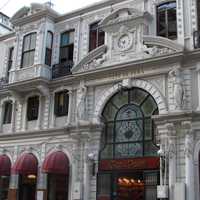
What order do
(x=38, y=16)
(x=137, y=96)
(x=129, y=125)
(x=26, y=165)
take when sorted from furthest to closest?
(x=38, y=16) < (x=26, y=165) < (x=137, y=96) < (x=129, y=125)

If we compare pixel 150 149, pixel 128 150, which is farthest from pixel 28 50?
pixel 150 149

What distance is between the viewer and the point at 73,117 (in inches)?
916

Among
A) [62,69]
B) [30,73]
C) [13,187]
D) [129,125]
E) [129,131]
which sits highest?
[62,69]

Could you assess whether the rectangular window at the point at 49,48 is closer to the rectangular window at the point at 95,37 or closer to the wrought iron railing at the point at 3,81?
the rectangular window at the point at 95,37

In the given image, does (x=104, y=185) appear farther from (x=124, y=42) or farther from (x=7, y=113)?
Answer: (x=7, y=113)

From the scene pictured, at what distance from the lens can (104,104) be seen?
2231cm

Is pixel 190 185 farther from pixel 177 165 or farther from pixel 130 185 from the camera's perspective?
pixel 130 185

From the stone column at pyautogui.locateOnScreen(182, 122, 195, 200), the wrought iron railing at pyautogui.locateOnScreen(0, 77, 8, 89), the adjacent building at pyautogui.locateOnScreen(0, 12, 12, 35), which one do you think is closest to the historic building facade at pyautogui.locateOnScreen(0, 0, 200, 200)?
the stone column at pyautogui.locateOnScreen(182, 122, 195, 200)

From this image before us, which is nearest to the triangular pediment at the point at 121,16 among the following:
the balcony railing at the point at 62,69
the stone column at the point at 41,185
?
the balcony railing at the point at 62,69

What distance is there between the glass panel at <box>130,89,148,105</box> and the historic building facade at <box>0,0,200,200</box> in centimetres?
5

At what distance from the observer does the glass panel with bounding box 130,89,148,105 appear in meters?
21.3

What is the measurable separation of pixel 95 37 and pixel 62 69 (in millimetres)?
2793

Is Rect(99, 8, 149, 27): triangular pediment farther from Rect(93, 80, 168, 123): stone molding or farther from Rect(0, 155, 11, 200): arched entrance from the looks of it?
Rect(0, 155, 11, 200): arched entrance

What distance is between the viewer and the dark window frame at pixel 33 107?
25.3 meters
